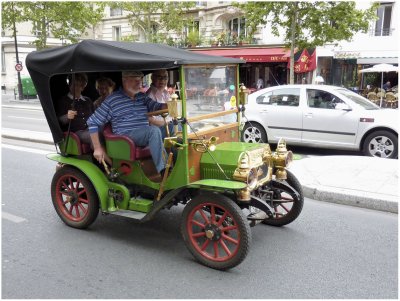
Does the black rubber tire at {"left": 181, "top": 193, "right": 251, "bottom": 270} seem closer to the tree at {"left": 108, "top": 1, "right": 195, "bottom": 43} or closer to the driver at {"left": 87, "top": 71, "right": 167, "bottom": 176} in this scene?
the driver at {"left": 87, "top": 71, "right": 167, "bottom": 176}

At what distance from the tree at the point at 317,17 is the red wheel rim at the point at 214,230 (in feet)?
46.4

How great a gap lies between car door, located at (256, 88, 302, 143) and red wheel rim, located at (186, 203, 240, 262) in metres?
5.46

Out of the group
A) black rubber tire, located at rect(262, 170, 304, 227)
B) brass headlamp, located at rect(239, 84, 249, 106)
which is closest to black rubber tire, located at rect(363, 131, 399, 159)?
black rubber tire, located at rect(262, 170, 304, 227)

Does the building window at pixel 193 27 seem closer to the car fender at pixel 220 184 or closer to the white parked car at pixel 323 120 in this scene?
the white parked car at pixel 323 120

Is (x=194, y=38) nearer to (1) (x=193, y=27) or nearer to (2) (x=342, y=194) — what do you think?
(1) (x=193, y=27)

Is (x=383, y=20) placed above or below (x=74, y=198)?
above

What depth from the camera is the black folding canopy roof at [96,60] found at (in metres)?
3.86

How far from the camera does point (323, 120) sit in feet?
28.5

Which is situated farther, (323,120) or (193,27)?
(193,27)

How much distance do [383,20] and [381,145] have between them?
16214 millimetres

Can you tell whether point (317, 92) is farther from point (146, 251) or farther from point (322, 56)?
point (322, 56)

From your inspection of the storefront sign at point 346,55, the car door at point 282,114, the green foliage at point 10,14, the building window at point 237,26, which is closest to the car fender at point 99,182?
the car door at point 282,114

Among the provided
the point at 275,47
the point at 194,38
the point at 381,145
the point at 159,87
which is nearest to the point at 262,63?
the point at 275,47

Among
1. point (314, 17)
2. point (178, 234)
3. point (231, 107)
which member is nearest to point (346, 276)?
A: point (178, 234)
